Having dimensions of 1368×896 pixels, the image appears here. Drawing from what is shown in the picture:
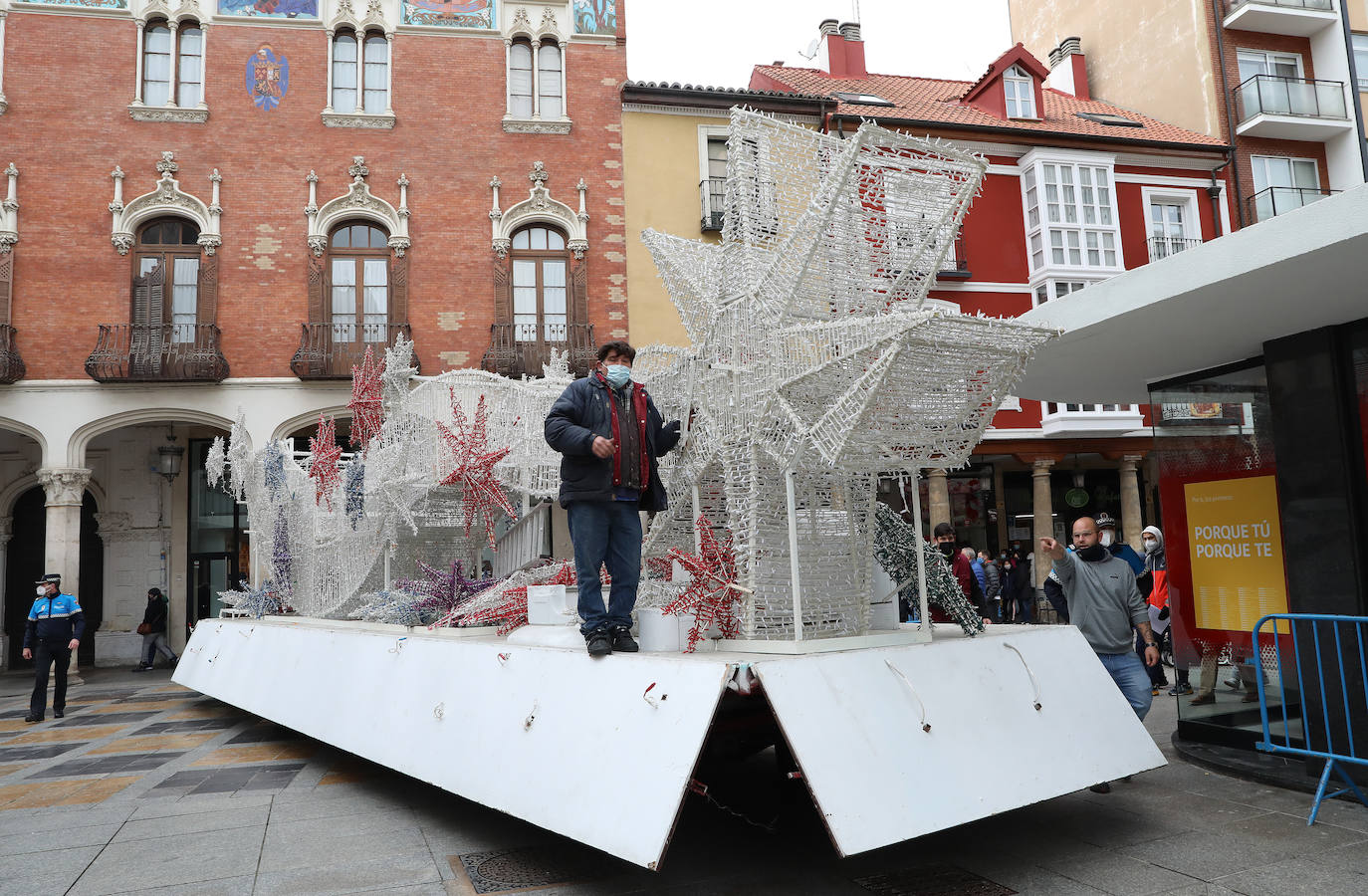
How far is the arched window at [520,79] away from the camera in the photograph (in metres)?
19.7

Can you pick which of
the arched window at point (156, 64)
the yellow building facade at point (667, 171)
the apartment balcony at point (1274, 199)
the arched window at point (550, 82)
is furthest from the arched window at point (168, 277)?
the apartment balcony at point (1274, 199)

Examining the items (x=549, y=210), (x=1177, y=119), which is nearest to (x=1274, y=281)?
(x=549, y=210)

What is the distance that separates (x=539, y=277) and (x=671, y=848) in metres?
15.6

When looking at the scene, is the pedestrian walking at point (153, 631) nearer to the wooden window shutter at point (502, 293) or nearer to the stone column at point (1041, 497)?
the wooden window shutter at point (502, 293)

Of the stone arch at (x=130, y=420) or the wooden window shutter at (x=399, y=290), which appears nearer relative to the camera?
the stone arch at (x=130, y=420)

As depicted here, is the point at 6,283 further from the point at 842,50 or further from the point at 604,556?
the point at 842,50

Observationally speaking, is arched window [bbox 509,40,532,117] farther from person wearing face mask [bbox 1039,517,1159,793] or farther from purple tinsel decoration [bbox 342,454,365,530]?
person wearing face mask [bbox 1039,517,1159,793]

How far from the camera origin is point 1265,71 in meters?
24.2

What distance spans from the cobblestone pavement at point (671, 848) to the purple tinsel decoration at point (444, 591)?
50.5 inches

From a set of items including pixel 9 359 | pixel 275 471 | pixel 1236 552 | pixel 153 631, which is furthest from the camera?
pixel 153 631

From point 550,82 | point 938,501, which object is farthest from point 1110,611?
point 550,82

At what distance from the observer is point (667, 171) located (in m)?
20.3

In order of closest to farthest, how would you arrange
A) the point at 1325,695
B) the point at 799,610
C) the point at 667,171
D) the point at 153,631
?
the point at 799,610 < the point at 1325,695 < the point at 153,631 < the point at 667,171

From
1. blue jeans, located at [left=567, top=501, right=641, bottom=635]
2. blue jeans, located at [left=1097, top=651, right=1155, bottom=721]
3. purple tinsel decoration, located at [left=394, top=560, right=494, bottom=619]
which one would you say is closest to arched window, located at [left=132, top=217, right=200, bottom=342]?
purple tinsel decoration, located at [left=394, top=560, right=494, bottom=619]
